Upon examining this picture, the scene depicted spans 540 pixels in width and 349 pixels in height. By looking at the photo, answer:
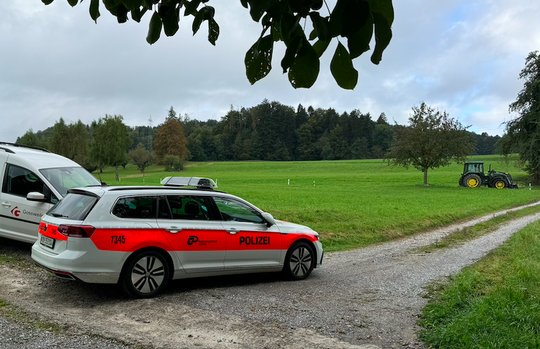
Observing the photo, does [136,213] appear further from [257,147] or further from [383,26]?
[257,147]

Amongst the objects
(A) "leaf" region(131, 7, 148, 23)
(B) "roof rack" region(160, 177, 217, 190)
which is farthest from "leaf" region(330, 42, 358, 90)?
(B) "roof rack" region(160, 177, 217, 190)

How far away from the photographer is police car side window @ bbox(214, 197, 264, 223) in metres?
8.23

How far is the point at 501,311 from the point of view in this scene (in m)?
5.82

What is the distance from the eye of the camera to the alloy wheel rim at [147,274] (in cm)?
701

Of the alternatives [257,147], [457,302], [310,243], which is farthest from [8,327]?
[257,147]

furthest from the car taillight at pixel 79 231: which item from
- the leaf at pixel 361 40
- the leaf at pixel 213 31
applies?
the leaf at pixel 361 40

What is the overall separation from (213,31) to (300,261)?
645 cm

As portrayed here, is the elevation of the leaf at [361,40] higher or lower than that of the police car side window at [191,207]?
higher

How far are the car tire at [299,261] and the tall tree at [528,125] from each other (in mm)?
46194

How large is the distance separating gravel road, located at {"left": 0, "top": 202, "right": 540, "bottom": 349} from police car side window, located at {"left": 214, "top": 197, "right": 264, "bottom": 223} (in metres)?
1.06

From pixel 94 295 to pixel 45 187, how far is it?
3.28m

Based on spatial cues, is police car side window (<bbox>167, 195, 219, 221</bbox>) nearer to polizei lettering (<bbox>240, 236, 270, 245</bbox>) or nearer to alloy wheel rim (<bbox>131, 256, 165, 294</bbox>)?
polizei lettering (<bbox>240, 236, 270, 245</bbox>)

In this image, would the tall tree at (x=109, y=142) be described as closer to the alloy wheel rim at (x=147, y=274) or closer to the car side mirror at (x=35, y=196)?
the car side mirror at (x=35, y=196)

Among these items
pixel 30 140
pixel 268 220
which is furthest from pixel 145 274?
pixel 30 140
